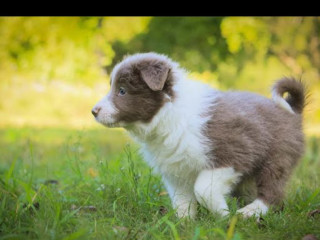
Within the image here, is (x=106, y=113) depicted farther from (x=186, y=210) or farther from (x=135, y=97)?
(x=186, y=210)

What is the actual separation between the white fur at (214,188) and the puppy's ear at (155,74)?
832mm

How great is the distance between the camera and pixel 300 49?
1661 centimetres

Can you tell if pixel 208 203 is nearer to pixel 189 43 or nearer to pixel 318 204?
pixel 318 204

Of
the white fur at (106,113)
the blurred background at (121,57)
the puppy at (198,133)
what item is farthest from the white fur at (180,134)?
the blurred background at (121,57)

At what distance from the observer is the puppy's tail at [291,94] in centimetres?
421

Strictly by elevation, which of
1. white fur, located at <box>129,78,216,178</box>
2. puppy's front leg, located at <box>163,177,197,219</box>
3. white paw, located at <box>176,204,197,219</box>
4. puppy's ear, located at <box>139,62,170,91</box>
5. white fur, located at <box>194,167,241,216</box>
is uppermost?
puppy's ear, located at <box>139,62,170,91</box>

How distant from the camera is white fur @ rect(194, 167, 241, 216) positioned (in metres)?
3.53

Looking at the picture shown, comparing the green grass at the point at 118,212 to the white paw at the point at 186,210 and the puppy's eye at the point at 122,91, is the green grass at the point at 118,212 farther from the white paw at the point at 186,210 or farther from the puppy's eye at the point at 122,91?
the puppy's eye at the point at 122,91

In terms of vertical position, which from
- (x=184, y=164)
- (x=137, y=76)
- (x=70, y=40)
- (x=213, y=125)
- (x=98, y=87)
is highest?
(x=137, y=76)

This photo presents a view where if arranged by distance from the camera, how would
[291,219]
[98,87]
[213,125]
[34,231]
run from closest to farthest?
[34,231]
[291,219]
[213,125]
[98,87]

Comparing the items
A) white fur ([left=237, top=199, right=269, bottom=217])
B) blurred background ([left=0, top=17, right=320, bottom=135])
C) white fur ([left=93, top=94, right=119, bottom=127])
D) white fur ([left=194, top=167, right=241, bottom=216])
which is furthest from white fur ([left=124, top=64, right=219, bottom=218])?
blurred background ([left=0, top=17, right=320, bottom=135])

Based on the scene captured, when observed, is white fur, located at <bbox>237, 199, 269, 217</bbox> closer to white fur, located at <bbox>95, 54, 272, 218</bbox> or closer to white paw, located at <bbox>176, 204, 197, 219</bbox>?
white fur, located at <bbox>95, 54, 272, 218</bbox>

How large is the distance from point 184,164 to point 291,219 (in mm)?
977

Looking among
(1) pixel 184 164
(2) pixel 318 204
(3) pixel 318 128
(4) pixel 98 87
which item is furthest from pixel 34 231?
(4) pixel 98 87
